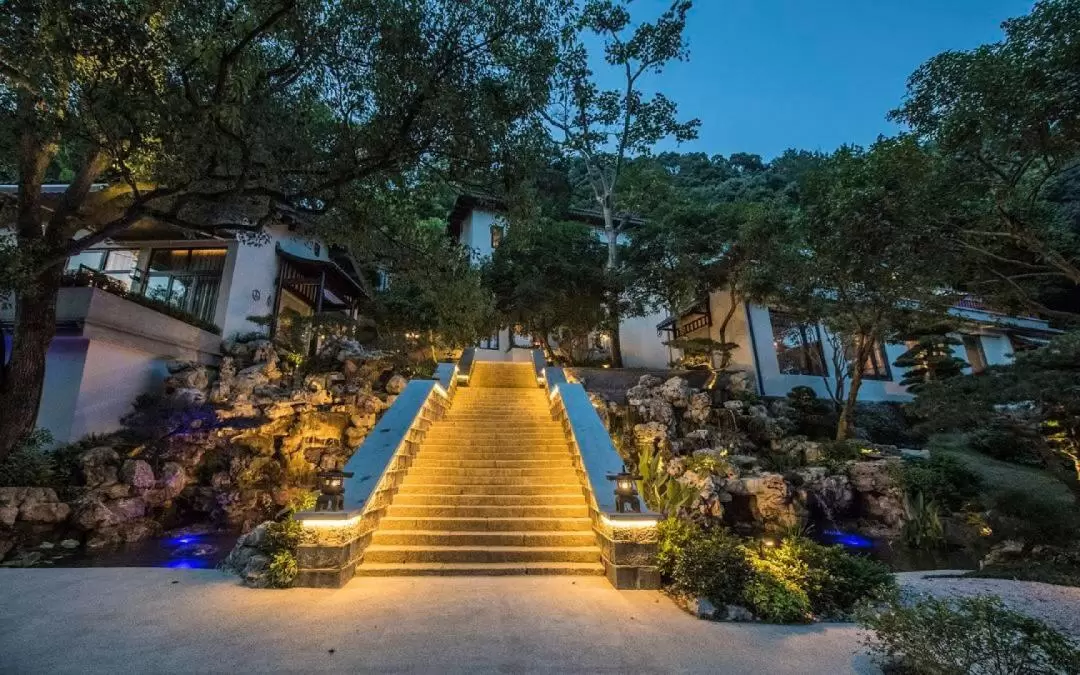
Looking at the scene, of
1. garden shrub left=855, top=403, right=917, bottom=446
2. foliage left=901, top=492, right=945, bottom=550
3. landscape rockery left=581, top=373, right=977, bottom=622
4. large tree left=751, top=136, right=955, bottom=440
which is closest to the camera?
landscape rockery left=581, top=373, right=977, bottom=622

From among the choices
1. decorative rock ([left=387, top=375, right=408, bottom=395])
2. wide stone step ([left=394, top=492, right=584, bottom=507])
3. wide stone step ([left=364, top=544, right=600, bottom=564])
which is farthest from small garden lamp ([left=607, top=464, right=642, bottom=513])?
decorative rock ([left=387, top=375, right=408, bottom=395])

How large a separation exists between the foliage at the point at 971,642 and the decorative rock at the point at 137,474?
12.0 m

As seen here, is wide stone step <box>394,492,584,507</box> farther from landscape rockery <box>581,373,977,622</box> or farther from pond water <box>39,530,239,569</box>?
pond water <box>39,530,239,569</box>

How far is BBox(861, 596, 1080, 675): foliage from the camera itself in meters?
2.53

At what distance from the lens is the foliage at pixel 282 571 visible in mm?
4809

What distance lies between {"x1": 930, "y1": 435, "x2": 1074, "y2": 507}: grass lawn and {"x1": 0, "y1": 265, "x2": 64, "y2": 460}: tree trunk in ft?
58.3

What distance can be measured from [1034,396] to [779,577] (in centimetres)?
612

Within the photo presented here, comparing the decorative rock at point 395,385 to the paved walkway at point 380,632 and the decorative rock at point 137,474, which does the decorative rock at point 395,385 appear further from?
the paved walkway at point 380,632

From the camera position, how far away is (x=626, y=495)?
5465 millimetres

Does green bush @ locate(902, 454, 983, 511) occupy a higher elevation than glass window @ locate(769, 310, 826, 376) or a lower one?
lower

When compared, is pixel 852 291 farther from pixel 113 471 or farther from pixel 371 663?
pixel 113 471

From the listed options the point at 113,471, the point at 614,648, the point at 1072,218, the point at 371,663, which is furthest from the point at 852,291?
the point at 113,471

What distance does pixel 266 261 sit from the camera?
1591cm

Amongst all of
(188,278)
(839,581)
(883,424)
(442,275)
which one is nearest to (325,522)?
(442,275)
